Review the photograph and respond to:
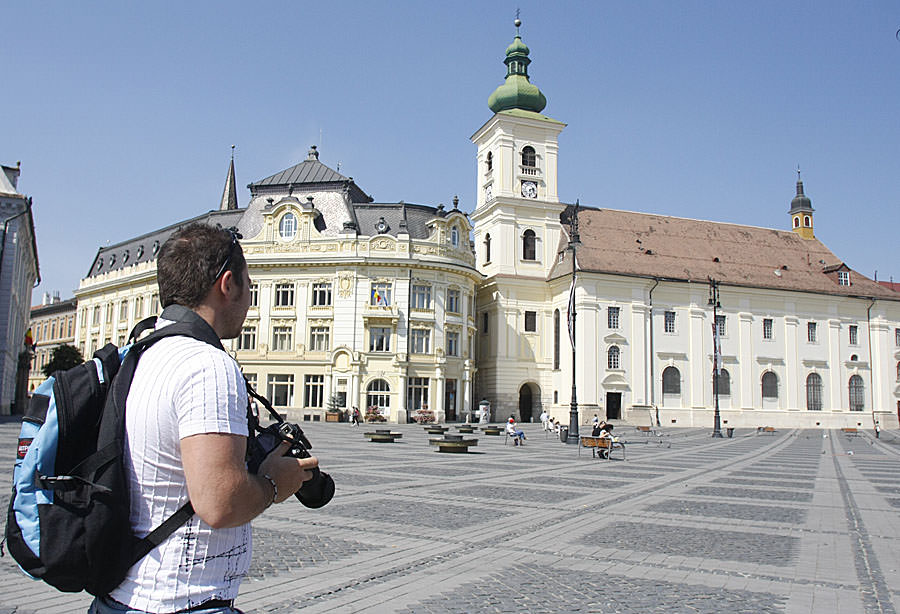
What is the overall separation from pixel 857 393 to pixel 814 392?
4.56m

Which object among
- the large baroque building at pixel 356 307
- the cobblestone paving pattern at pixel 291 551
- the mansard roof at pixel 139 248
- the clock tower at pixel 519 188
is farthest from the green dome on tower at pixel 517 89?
the cobblestone paving pattern at pixel 291 551

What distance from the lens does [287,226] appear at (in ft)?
171

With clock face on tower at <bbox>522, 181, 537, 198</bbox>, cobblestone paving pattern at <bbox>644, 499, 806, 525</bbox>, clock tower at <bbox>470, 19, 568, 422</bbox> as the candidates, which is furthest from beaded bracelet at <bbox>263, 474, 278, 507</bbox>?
clock face on tower at <bbox>522, 181, 537, 198</bbox>

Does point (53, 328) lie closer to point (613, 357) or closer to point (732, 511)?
point (613, 357)

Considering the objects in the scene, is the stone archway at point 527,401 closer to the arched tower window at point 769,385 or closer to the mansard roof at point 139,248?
the arched tower window at point 769,385

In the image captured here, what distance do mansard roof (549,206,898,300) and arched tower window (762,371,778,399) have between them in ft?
23.7

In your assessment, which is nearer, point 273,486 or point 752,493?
point 273,486

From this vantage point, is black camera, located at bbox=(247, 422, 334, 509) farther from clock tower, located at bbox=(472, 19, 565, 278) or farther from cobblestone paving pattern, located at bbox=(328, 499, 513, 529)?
clock tower, located at bbox=(472, 19, 565, 278)

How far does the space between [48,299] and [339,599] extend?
354 ft

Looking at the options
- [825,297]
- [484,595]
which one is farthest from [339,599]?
[825,297]

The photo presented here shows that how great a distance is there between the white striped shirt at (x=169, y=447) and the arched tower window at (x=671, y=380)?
5831 centimetres

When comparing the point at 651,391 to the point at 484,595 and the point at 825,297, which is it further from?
the point at 484,595

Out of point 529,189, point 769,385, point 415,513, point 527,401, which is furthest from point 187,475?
point 769,385

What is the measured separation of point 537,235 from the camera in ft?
198
